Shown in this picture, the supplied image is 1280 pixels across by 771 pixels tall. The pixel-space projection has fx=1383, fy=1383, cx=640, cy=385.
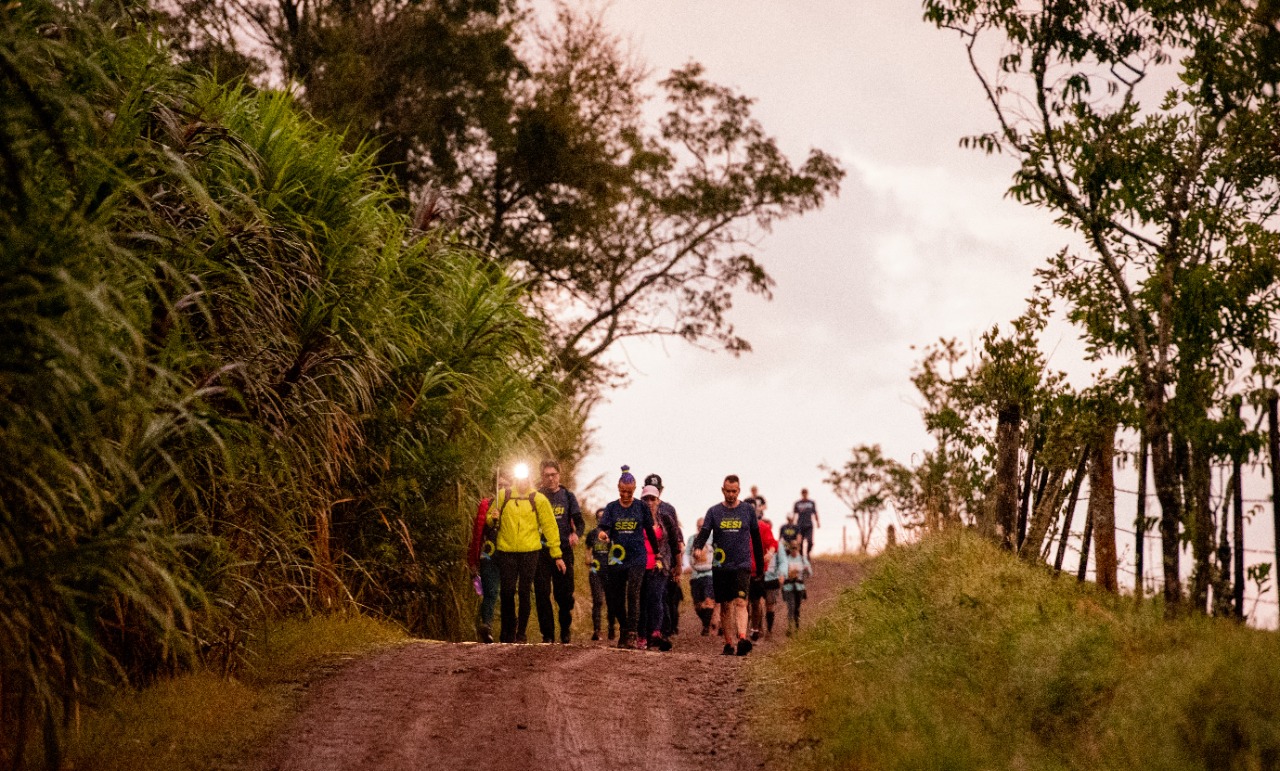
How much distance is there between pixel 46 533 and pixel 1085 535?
27.4 ft

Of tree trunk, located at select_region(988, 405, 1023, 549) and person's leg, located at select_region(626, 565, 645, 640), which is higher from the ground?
tree trunk, located at select_region(988, 405, 1023, 549)

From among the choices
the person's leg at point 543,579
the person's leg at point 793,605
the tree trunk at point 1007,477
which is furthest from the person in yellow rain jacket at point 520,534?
the person's leg at point 793,605

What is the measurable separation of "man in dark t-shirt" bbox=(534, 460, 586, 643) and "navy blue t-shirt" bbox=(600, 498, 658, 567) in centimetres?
46

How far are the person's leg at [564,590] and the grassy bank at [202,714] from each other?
9.64 feet

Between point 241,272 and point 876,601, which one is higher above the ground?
point 241,272

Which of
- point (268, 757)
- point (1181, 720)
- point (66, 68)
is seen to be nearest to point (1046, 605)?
point (1181, 720)

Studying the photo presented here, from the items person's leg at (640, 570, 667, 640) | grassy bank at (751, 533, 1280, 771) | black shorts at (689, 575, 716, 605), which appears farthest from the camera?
black shorts at (689, 575, 716, 605)

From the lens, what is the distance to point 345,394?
43.9 ft

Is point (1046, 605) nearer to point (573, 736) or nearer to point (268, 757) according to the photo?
point (573, 736)

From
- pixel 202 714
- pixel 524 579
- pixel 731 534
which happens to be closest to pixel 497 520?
pixel 524 579

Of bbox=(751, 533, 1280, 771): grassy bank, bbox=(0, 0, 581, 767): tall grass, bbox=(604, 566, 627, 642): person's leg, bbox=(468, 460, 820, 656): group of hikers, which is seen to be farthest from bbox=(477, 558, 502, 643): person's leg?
bbox=(751, 533, 1280, 771): grassy bank

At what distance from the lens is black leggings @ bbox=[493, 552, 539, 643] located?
14.1m

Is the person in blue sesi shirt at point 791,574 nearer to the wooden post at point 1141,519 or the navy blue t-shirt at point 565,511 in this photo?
the navy blue t-shirt at point 565,511

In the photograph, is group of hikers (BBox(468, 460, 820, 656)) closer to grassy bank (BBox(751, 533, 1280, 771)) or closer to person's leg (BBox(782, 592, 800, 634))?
grassy bank (BBox(751, 533, 1280, 771))
